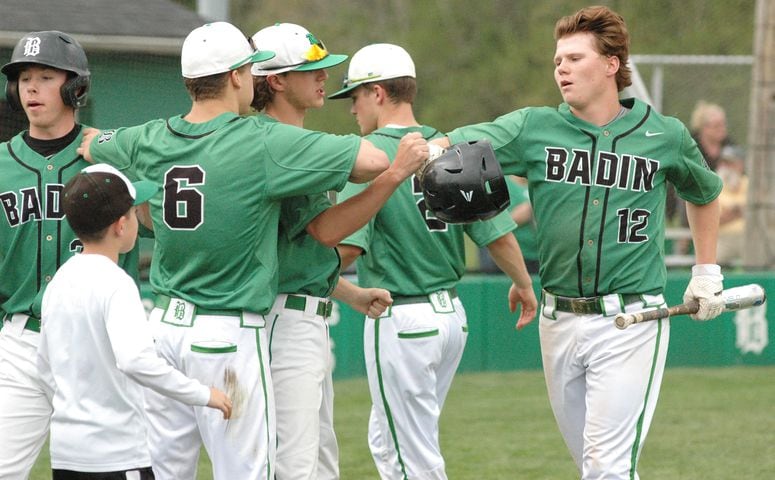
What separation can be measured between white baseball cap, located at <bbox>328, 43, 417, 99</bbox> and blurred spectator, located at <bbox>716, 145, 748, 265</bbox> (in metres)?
8.35

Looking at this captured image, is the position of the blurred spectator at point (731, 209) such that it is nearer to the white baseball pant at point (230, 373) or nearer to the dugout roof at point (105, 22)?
the dugout roof at point (105, 22)

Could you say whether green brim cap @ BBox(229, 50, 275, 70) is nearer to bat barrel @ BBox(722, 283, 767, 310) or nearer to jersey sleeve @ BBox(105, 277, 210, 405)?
jersey sleeve @ BBox(105, 277, 210, 405)

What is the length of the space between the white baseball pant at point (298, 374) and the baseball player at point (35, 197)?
951 mm

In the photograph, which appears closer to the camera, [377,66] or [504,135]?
[504,135]

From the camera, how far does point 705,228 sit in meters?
6.12

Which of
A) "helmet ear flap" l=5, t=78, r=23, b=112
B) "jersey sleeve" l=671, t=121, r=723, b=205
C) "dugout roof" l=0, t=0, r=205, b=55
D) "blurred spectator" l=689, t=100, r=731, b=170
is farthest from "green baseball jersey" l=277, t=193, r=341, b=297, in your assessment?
"blurred spectator" l=689, t=100, r=731, b=170

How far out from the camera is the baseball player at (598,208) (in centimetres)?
573

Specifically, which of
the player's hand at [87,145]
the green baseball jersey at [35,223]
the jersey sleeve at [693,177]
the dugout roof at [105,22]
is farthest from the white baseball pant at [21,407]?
the dugout roof at [105,22]

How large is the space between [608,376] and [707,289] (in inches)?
27.3

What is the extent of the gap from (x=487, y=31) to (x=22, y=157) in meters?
26.7

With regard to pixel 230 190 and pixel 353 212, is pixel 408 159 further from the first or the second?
pixel 230 190

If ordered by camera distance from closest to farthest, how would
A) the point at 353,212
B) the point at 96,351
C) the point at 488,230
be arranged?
the point at 96,351, the point at 353,212, the point at 488,230

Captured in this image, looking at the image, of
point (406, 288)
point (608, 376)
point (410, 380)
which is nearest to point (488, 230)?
point (406, 288)

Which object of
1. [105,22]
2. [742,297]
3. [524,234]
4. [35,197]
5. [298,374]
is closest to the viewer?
[298,374]
